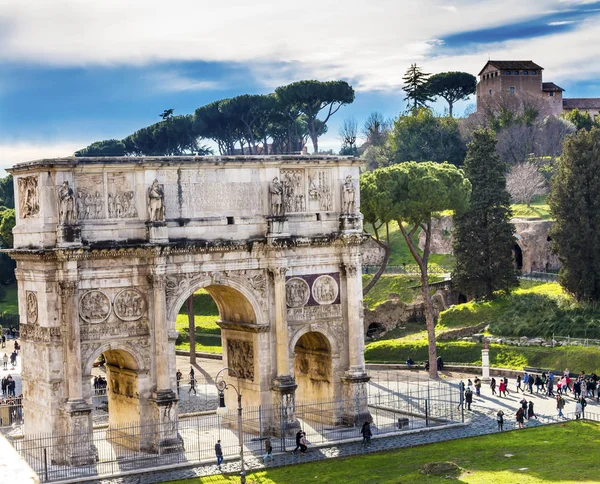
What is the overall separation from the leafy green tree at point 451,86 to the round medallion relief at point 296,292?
7505 cm

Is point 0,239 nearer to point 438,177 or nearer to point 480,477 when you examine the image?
point 438,177

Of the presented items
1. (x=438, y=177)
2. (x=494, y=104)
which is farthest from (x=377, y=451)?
(x=494, y=104)

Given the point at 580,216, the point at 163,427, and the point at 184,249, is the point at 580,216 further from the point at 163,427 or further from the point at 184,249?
the point at 163,427

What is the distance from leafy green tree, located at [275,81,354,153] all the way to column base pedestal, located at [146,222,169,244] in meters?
66.0

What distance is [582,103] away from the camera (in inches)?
4796

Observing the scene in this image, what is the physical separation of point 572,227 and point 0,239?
52.2m

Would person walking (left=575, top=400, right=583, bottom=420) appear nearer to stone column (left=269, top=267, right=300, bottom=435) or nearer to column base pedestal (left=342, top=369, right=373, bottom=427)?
column base pedestal (left=342, top=369, right=373, bottom=427)

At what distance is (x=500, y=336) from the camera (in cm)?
5953

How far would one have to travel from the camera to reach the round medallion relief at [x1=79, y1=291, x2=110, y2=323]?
1463 inches

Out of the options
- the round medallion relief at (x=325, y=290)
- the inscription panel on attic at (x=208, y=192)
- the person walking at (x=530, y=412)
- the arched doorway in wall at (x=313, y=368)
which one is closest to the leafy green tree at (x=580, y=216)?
the person walking at (x=530, y=412)

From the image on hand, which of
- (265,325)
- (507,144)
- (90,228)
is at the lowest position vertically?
(265,325)

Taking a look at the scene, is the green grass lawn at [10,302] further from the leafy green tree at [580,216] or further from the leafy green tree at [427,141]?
the leafy green tree at [580,216]

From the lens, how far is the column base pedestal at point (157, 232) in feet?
124

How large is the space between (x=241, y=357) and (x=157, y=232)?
706 centimetres
